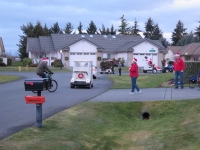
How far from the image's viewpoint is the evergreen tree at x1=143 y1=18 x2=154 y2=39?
110562 millimetres

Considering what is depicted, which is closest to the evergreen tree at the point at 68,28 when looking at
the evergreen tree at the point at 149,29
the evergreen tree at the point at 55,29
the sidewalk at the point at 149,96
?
the evergreen tree at the point at 55,29

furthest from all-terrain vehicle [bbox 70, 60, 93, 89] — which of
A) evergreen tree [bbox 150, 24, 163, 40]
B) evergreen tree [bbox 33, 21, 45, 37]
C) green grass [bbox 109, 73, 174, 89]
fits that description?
evergreen tree [bbox 150, 24, 163, 40]

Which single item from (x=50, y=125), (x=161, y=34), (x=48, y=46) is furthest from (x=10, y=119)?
(x=161, y=34)

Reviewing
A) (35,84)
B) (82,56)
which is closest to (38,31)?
(82,56)

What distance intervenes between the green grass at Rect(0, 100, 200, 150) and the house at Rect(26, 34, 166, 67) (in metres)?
50.2

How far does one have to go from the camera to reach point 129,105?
1427 centimetres

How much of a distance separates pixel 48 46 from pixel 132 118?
60737 mm

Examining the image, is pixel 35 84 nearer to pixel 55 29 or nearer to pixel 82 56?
pixel 82 56

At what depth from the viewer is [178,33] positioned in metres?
105

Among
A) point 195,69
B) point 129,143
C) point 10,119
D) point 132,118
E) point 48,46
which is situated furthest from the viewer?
point 48,46

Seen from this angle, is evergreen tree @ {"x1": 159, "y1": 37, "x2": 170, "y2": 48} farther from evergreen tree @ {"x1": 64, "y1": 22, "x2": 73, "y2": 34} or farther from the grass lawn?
the grass lawn

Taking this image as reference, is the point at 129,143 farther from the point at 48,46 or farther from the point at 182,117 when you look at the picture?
the point at 48,46

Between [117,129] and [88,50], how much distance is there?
5678 cm

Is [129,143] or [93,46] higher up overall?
[93,46]
